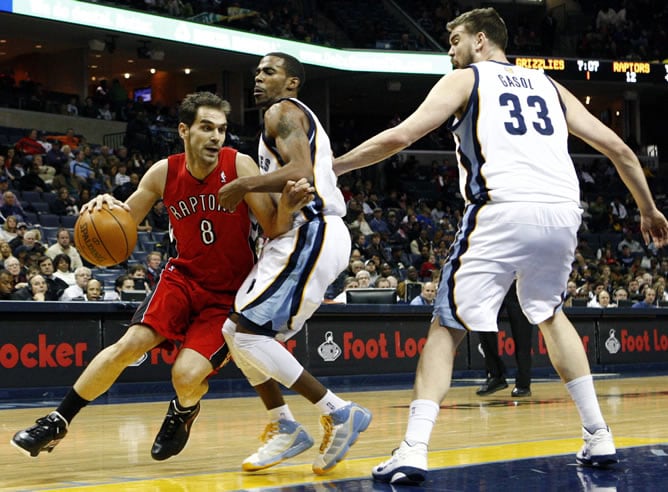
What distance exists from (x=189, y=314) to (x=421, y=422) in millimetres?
1357

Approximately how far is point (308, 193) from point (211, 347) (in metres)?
0.93

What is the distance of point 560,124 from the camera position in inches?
174

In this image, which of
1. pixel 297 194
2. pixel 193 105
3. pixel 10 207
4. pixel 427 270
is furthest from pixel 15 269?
pixel 427 270

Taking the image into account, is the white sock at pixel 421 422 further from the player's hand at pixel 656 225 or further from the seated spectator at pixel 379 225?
the seated spectator at pixel 379 225

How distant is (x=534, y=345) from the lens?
13945 millimetres

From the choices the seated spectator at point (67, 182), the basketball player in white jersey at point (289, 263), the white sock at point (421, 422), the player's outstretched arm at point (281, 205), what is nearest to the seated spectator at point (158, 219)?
the seated spectator at point (67, 182)

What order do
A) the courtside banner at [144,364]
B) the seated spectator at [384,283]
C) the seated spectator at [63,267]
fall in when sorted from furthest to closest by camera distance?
the seated spectator at [384,283] → the seated spectator at [63,267] → the courtside banner at [144,364]

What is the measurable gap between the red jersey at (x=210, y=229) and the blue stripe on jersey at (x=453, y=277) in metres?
1.07

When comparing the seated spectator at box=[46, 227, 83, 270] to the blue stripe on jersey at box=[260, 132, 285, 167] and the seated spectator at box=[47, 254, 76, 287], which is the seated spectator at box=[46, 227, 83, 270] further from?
the blue stripe on jersey at box=[260, 132, 285, 167]

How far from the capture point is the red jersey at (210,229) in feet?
15.7

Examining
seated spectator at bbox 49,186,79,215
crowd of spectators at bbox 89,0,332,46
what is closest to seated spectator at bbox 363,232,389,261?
seated spectator at bbox 49,186,79,215

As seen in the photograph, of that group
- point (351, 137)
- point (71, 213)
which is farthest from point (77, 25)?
point (351, 137)

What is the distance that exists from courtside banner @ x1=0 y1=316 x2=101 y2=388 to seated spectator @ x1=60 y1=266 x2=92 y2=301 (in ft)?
4.81

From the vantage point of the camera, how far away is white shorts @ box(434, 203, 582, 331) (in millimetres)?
4141
